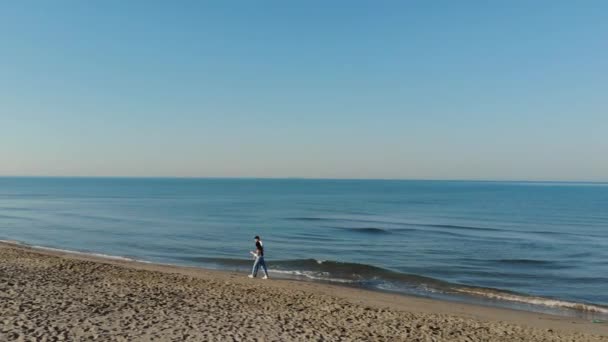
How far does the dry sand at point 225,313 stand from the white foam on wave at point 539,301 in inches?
91.0

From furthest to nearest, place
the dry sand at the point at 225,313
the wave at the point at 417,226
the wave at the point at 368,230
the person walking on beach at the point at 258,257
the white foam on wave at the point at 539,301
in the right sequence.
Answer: the wave at the point at 417,226, the wave at the point at 368,230, the person walking on beach at the point at 258,257, the white foam on wave at the point at 539,301, the dry sand at the point at 225,313

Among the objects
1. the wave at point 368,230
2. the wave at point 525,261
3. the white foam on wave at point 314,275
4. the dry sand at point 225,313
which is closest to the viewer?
Result: the dry sand at point 225,313

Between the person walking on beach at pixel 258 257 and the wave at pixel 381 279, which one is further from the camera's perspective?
the person walking on beach at pixel 258 257

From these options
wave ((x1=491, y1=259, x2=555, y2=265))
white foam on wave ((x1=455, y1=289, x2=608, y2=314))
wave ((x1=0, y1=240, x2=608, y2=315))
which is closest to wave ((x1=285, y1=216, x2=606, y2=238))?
wave ((x1=491, y1=259, x2=555, y2=265))

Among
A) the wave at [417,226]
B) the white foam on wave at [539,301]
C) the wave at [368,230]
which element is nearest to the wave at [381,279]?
the white foam on wave at [539,301]

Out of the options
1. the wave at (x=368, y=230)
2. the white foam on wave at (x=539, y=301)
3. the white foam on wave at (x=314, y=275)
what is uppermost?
the wave at (x=368, y=230)

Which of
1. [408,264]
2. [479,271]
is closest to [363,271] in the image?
[408,264]

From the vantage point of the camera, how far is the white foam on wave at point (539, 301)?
20619 mm

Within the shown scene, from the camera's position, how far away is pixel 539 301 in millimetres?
21703

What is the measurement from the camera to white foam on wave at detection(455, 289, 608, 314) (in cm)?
2062

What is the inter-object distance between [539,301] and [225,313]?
14216mm

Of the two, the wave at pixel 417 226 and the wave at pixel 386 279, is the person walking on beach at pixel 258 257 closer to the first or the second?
the wave at pixel 386 279

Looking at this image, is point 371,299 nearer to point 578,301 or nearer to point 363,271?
point 363,271

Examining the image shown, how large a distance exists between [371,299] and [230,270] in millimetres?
10178
